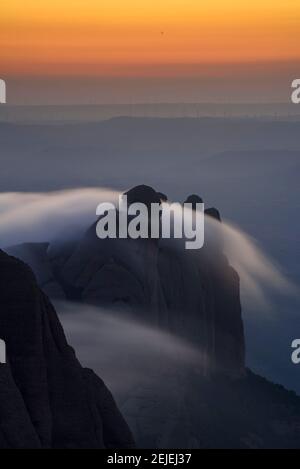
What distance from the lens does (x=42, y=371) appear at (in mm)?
70375

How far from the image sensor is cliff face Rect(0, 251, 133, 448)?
70.0m

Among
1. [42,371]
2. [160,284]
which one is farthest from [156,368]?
[42,371]

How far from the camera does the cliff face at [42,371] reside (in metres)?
70.0

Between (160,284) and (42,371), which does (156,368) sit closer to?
(160,284)

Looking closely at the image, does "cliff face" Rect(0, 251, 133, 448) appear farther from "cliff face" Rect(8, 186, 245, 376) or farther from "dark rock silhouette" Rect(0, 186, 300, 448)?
"cliff face" Rect(8, 186, 245, 376)

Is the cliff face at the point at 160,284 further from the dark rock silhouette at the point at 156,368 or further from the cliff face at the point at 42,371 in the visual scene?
the cliff face at the point at 42,371

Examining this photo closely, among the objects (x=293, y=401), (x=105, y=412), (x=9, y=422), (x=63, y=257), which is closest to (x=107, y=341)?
(x=63, y=257)

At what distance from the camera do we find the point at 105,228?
427 feet

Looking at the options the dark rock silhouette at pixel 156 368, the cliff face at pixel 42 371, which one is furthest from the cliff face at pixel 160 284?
the cliff face at pixel 42 371

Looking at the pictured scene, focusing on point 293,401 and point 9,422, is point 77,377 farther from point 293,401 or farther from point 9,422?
point 293,401

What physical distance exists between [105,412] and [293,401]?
8132 centimetres

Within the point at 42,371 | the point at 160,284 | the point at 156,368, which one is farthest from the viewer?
the point at 160,284

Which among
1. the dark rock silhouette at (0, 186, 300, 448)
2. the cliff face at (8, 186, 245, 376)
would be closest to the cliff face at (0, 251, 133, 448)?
the dark rock silhouette at (0, 186, 300, 448)

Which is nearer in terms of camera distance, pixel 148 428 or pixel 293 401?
pixel 148 428
